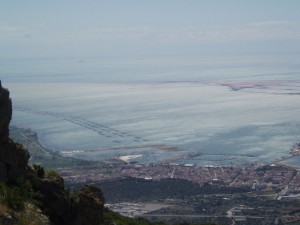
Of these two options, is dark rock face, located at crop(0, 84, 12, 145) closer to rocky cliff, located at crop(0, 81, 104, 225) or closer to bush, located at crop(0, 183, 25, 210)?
rocky cliff, located at crop(0, 81, 104, 225)

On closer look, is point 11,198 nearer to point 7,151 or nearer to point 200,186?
point 7,151

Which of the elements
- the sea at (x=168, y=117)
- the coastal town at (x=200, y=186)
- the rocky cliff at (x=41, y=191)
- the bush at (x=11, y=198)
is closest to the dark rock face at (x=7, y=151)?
the rocky cliff at (x=41, y=191)

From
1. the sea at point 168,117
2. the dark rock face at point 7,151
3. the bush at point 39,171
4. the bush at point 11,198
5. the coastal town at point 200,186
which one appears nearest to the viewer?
the bush at point 11,198

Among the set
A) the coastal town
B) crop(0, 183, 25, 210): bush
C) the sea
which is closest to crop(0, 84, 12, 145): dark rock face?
crop(0, 183, 25, 210): bush

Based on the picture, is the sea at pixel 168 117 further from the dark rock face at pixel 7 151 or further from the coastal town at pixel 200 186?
the dark rock face at pixel 7 151

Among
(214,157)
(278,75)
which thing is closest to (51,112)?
(214,157)

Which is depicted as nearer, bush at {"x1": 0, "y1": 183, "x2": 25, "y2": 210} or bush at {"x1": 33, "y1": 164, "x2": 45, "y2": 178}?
bush at {"x1": 0, "y1": 183, "x2": 25, "y2": 210}
